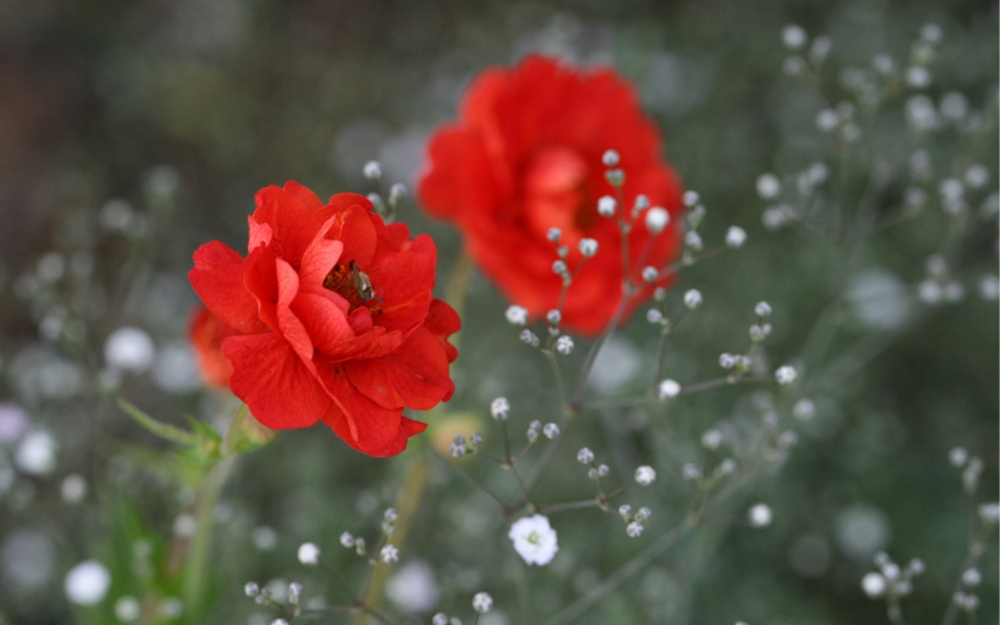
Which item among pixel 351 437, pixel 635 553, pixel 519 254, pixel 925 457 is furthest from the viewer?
pixel 925 457

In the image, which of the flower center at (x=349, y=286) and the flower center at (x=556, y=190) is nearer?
the flower center at (x=349, y=286)

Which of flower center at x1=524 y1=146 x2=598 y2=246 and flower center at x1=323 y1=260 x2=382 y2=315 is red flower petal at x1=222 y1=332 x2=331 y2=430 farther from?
flower center at x1=524 y1=146 x2=598 y2=246

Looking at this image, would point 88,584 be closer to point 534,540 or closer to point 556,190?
point 534,540

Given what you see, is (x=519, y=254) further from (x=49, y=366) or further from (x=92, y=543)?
(x=49, y=366)

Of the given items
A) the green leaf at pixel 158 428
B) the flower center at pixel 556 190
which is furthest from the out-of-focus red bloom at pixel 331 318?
the flower center at pixel 556 190

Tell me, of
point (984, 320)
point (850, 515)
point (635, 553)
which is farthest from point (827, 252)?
point (635, 553)

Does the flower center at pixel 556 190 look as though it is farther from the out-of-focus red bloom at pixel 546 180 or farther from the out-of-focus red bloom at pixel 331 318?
the out-of-focus red bloom at pixel 331 318

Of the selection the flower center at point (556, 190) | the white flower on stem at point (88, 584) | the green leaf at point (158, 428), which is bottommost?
the white flower on stem at point (88, 584)

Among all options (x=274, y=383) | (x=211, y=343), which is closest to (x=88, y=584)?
(x=211, y=343)
